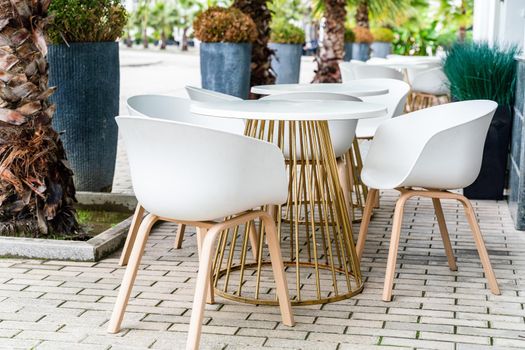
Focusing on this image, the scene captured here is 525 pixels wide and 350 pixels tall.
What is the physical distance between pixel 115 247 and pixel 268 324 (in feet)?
4.81

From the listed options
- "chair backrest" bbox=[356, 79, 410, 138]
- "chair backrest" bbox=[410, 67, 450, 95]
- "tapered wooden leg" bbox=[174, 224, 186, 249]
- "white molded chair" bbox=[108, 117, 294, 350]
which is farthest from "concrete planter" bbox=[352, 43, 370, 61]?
"white molded chair" bbox=[108, 117, 294, 350]

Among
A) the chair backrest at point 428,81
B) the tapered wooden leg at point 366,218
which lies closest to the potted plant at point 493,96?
the tapered wooden leg at point 366,218

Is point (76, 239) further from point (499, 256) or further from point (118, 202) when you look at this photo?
point (499, 256)

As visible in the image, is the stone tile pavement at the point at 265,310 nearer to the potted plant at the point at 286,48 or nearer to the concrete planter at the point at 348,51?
the potted plant at the point at 286,48

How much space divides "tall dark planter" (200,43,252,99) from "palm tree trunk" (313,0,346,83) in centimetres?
407

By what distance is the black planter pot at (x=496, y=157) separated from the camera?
6.05 meters

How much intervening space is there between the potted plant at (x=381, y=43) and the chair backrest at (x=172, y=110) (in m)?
16.4

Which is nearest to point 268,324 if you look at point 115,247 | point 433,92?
point 115,247

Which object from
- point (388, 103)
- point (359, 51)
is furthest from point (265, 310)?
point (359, 51)

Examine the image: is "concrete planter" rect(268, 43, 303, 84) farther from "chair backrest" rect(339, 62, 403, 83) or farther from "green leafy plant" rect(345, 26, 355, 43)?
"chair backrest" rect(339, 62, 403, 83)

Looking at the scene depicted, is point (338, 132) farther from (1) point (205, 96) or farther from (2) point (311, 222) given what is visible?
(2) point (311, 222)

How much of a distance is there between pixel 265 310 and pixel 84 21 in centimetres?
243

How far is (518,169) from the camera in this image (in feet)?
18.0

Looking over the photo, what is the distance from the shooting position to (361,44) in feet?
60.0
